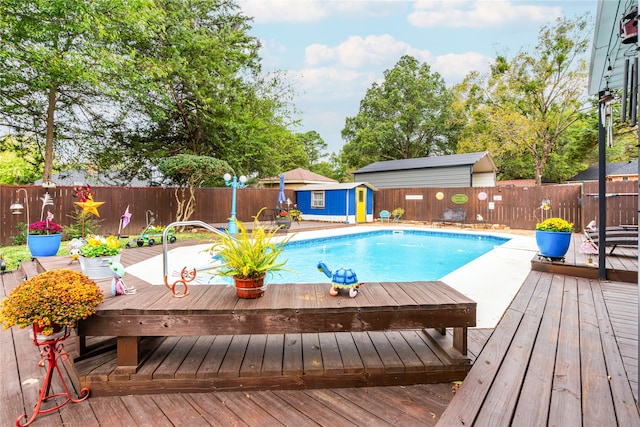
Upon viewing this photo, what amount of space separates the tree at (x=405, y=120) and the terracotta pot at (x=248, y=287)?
23619mm

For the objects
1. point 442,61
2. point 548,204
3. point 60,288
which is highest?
point 442,61

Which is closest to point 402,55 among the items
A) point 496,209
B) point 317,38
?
point 317,38

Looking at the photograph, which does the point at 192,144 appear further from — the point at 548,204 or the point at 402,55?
the point at 402,55

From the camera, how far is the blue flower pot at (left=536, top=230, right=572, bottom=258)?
4648 mm

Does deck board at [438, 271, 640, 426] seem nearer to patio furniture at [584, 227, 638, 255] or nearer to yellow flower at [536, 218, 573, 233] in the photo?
yellow flower at [536, 218, 573, 233]

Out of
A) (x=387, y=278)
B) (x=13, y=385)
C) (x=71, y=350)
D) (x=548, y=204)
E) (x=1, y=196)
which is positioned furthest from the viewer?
(x=548, y=204)

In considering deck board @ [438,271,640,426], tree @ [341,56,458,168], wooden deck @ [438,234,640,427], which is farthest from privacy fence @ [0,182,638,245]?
tree @ [341,56,458,168]

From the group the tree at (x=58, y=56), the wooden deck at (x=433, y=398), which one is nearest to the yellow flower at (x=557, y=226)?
the wooden deck at (x=433, y=398)

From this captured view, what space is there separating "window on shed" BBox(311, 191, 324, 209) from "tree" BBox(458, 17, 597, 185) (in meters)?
10.4

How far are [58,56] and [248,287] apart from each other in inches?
382

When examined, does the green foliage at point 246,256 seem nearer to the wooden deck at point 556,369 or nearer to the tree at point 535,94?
the wooden deck at point 556,369

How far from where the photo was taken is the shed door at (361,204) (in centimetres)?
1372

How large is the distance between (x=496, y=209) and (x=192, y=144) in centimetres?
1261

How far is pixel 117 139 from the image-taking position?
12.0 metres
